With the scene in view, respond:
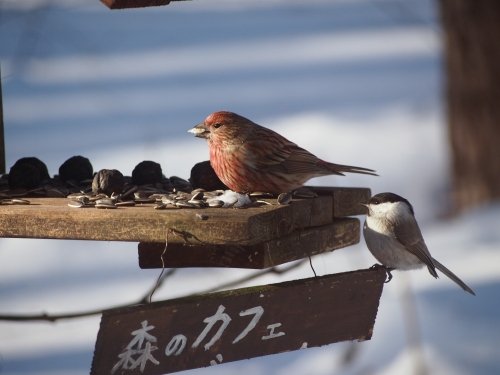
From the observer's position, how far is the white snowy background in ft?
21.9

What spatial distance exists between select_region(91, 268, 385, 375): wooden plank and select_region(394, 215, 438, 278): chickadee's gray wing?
29.5 inches

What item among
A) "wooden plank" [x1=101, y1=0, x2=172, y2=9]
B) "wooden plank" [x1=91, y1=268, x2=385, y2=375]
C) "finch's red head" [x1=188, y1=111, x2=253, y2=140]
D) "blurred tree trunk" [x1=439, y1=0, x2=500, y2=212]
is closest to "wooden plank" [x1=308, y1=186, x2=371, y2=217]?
"finch's red head" [x1=188, y1=111, x2=253, y2=140]

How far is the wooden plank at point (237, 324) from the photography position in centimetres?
300

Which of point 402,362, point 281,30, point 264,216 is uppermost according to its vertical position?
point 281,30

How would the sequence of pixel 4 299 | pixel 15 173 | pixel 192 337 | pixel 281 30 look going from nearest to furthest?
pixel 192 337, pixel 15 173, pixel 4 299, pixel 281 30

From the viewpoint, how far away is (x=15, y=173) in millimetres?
4145

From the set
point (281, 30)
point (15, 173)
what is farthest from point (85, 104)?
point (15, 173)

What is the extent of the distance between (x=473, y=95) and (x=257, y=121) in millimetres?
1781

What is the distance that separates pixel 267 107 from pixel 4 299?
9.69 feet

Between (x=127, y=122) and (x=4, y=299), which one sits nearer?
(x=4, y=299)

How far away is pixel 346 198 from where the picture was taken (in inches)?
162

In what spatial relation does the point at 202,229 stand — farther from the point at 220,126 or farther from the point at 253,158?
the point at 220,126

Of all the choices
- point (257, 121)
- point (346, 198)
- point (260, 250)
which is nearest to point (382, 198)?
point (346, 198)

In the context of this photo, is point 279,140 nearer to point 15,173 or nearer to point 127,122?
point 15,173
